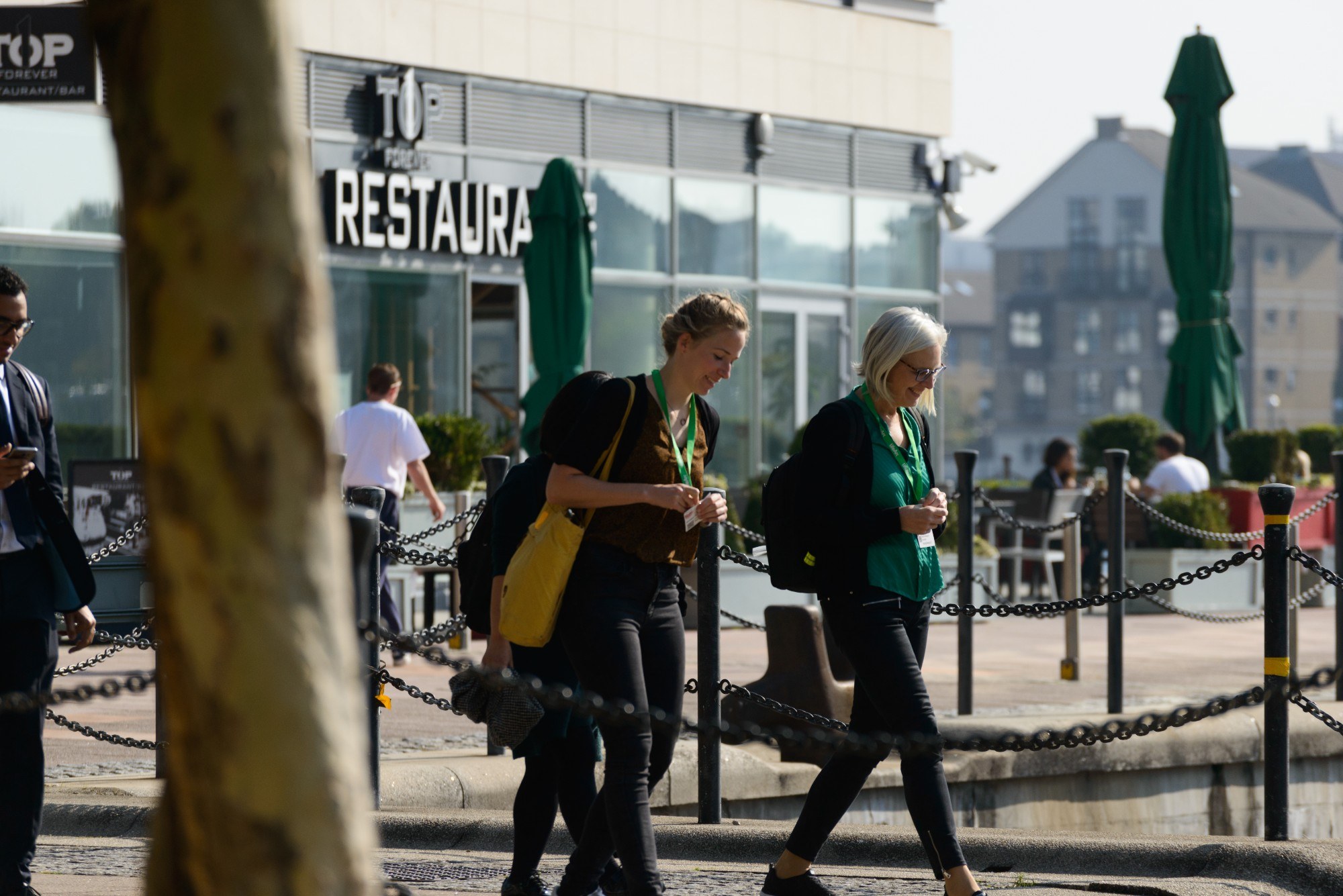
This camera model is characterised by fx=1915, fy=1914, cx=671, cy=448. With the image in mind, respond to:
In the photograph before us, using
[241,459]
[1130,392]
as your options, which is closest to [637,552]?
[241,459]

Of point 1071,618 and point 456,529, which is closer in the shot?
point 1071,618

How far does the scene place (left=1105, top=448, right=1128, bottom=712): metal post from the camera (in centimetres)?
922

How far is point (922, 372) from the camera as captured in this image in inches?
205

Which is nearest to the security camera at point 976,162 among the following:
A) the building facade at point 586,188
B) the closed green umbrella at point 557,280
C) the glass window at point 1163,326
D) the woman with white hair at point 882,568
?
the building facade at point 586,188

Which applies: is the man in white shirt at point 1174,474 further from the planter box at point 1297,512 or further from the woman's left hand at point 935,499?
the woman's left hand at point 935,499

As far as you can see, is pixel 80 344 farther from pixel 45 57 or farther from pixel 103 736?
pixel 103 736

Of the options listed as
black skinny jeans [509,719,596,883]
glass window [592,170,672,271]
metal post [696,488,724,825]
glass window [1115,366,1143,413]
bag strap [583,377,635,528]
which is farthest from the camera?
glass window [1115,366,1143,413]

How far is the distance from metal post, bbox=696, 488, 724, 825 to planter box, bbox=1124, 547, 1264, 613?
1051 centimetres

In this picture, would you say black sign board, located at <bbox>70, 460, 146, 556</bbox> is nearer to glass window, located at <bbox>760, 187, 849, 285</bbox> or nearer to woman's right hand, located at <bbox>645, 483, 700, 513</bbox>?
woman's right hand, located at <bbox>645, 483, 700, 513</bbox>

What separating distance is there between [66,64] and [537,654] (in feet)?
29.6

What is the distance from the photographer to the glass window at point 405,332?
18359mm

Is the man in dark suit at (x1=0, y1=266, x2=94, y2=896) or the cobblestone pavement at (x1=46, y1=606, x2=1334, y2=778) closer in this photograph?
the man in dark suit at (x1=0, y1=266, x2=94, y2=896)

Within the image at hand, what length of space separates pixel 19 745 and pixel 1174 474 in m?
13.3

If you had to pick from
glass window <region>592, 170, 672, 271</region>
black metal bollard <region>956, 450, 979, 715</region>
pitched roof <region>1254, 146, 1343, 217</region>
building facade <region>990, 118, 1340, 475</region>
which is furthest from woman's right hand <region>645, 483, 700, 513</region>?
pitched roof <region>1254, 146, 1343, 217</region>
